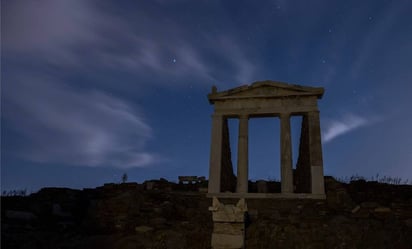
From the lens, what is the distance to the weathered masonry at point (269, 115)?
14055 millimetres

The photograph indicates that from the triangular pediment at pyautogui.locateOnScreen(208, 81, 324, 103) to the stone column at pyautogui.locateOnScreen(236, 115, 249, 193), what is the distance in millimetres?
1062

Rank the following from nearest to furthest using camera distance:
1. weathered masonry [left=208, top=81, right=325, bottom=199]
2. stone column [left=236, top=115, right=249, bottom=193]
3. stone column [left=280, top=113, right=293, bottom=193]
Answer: stone column [left=280, top=113, right=293, bottom=193]
weathered masonry [left=208, top=81, right=325, bottom=199]
stone column [left=236, top=115, right=249, bottom=193]

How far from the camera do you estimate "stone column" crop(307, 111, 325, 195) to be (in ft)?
44.2

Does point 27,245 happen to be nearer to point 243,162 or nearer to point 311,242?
point 311,242

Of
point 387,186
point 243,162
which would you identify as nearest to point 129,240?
point 243,162

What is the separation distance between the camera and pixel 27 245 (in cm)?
885

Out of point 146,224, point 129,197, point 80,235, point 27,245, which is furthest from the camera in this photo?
point 129,197

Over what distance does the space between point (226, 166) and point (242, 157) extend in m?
1.32

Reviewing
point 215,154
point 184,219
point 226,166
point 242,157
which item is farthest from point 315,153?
point 184,219

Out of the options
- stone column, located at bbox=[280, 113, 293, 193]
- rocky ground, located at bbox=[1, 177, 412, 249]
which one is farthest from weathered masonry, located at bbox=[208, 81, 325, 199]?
rocky ground, located at bbox=[1, 177, 412, 249]

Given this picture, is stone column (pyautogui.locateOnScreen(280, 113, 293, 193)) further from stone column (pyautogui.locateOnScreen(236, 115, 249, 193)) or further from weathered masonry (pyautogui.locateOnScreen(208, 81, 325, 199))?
stone column (pyautogui.locateOnScreen(236, 115, 249, 193))

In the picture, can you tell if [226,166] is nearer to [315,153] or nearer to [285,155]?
[285,155]

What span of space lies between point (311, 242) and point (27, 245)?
7.09 meters

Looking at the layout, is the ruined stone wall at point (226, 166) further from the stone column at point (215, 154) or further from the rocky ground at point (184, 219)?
the rocky ground at point (184, 219)
